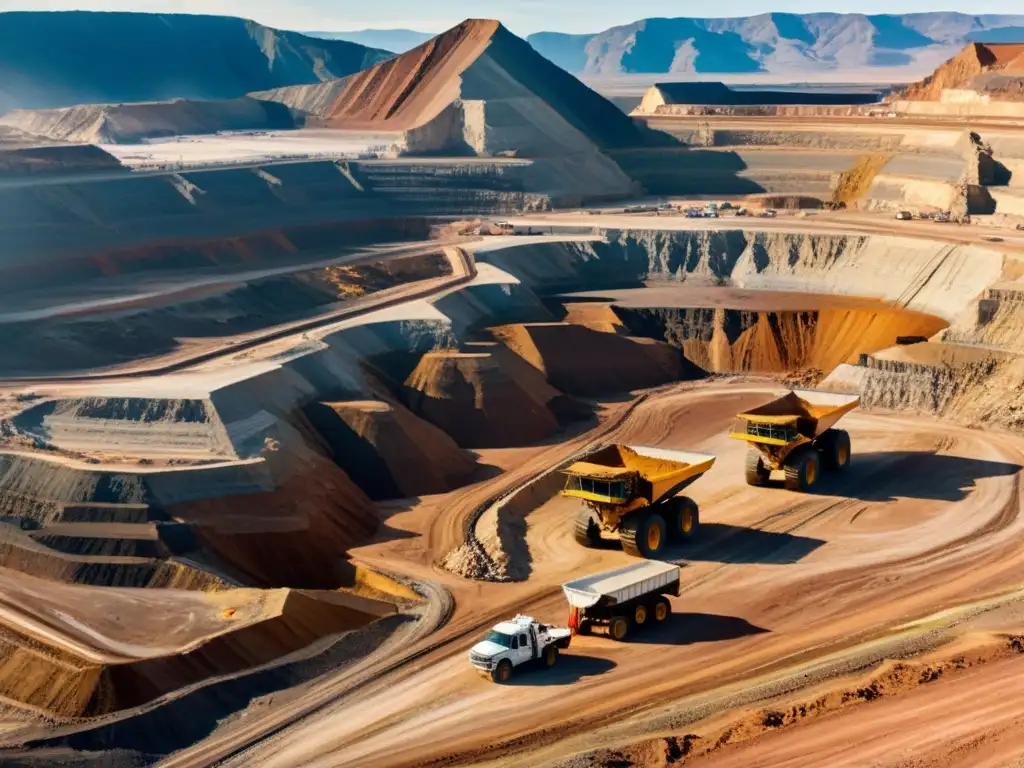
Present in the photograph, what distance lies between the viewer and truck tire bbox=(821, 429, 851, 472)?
42250mm

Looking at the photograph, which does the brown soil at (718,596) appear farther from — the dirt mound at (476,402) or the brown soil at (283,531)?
the dirt mound at (476,402)

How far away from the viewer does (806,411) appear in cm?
4222

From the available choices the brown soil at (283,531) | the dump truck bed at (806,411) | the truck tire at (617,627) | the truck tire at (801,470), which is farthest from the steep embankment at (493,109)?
the truck tire at (617,627)

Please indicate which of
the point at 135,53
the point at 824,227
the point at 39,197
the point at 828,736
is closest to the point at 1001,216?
the point at 824,227

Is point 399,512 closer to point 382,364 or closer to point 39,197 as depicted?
point 382,364

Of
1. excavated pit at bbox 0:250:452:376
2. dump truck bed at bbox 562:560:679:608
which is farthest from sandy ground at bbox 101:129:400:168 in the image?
dump truck bed at bbox 562:560:679:608

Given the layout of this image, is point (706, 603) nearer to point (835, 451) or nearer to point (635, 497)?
point (635, 497)

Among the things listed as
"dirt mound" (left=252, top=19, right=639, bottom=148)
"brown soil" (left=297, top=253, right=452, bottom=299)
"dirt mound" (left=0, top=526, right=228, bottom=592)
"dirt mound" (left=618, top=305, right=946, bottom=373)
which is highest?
"dirt mound" (left=252, top=19, right=639, bottom=148)

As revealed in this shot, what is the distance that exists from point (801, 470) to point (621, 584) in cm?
1232

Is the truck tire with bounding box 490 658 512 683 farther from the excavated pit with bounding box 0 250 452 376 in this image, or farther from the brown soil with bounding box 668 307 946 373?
the brown soil with bounding box 668 307 946 373

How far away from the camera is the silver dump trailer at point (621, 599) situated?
1169 inches

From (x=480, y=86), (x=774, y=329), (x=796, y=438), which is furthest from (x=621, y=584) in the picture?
(x=480, y=86)

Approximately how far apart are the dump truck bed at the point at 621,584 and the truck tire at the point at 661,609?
1.30 ft

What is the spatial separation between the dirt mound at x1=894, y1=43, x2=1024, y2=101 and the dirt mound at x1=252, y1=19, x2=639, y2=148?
119 ft
